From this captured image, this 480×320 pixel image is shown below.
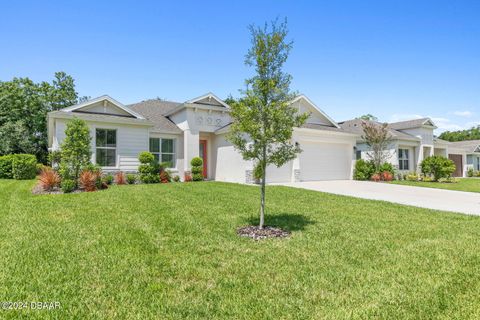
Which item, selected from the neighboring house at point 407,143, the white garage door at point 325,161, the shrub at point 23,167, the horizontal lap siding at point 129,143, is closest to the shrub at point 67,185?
the horizontal lap siding at point 129,143

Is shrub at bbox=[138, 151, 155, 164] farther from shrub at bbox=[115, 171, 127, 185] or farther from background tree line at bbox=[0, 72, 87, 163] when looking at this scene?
background tree line at bbox=[0, 72, 87, 163]

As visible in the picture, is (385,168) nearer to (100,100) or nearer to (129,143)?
(129,143)

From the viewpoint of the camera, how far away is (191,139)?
17.8 m

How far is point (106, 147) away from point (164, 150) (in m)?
3.61

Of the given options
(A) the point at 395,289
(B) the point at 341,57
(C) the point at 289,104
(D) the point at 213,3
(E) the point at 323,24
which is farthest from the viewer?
(B) the point at 341,57

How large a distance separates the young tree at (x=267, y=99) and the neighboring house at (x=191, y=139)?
8862 mm

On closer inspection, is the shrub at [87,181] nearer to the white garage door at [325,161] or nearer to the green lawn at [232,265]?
the green lawn at [232,265]

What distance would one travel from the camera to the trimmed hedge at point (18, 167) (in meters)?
17.5

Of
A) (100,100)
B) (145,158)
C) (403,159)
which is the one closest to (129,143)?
(145,158)

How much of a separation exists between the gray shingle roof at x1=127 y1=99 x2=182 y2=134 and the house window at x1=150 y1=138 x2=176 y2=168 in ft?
2.51

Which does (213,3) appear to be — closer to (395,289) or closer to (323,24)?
(323,24)

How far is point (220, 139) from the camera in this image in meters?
18.5

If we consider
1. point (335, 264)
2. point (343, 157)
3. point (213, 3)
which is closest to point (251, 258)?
point (335, 264)

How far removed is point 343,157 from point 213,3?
13630 mm
